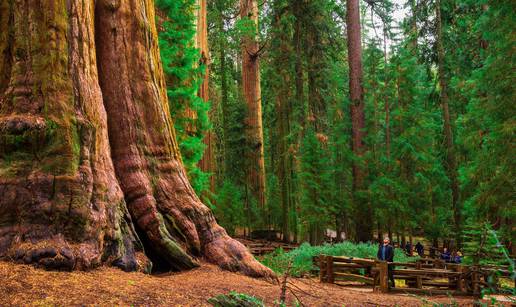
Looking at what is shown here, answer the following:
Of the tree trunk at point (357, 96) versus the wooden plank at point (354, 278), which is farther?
the tree trunk at point (357, 96)

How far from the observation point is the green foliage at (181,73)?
40.2 ft

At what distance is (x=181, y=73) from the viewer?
1230cm

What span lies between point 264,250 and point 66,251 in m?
15.6

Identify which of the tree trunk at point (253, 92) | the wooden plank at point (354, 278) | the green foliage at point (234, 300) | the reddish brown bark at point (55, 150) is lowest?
the wooden plank at point (354, 278)

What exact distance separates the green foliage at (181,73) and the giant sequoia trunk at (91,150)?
3447 millimetres

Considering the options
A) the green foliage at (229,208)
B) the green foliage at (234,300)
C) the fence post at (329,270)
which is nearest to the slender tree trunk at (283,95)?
the green foliage at (229,208)

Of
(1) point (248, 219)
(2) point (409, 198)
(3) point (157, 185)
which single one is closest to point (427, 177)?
(2) point (409, 198)

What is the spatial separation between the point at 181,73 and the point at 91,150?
617 centimetres

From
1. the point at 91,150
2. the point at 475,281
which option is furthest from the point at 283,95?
the point at 91,150

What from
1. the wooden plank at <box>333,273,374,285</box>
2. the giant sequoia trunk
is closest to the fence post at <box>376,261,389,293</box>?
the wooden plank at <box>333,273,374,285</box>

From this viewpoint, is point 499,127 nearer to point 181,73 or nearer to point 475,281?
point 475,281

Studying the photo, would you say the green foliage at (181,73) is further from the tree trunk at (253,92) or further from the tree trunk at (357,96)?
the tree trunk at (253,92)

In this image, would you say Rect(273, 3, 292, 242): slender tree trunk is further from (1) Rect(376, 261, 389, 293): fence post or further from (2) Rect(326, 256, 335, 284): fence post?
(1) Rect(376, 261, 389, 293): fence post

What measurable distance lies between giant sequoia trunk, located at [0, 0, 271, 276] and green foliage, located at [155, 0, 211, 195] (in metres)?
3.45
